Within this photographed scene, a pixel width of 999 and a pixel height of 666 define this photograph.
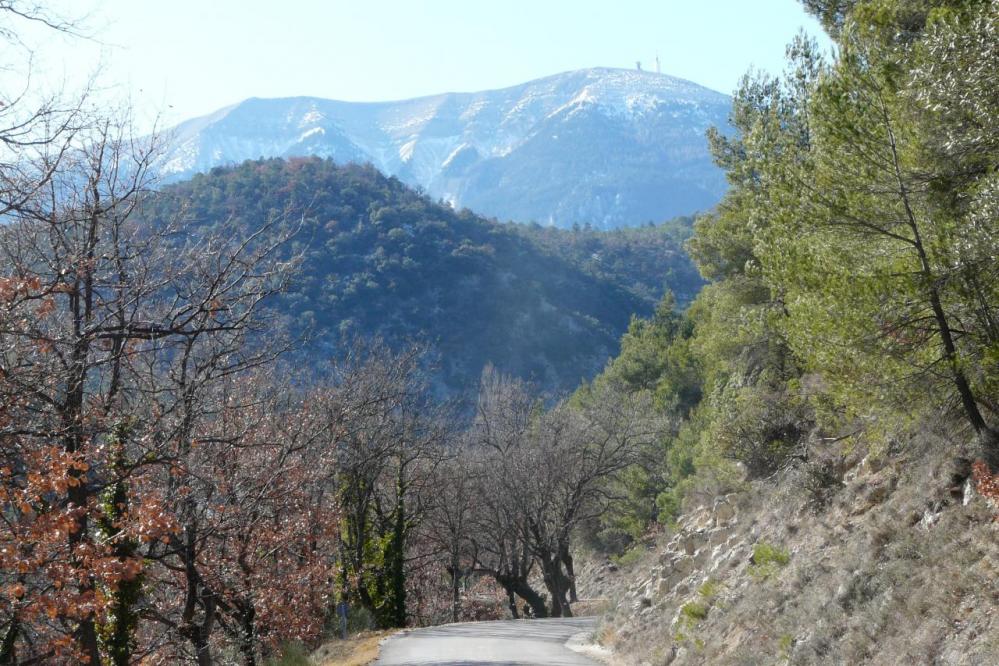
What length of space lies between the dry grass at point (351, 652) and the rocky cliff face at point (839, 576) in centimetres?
518

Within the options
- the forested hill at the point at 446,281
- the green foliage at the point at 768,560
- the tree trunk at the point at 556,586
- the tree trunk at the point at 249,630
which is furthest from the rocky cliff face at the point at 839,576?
the forested hill at the point at 446,281

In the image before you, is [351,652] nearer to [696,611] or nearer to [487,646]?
[487,646]

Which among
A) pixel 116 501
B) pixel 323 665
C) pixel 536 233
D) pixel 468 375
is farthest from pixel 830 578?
pixel 536 233

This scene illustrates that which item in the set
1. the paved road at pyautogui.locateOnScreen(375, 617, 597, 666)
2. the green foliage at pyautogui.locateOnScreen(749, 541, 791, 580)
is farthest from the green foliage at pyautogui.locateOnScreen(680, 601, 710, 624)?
the paved road at pyautogui.locateOnScreen(375, 617, 597, 666)

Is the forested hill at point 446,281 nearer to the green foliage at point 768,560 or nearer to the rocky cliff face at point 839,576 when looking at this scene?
the rocky cliff face at point 839,576

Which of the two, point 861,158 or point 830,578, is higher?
point 861,158

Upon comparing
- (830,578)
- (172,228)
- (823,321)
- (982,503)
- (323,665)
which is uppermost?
(172,228)

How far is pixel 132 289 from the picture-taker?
1075cm

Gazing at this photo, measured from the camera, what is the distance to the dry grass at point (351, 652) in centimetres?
1839

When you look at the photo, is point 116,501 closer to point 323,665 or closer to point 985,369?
point 323,665

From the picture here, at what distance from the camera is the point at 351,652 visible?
20.5 meters

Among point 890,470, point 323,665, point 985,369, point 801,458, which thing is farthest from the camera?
point 323,665

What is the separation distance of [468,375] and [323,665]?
87678 millimetres

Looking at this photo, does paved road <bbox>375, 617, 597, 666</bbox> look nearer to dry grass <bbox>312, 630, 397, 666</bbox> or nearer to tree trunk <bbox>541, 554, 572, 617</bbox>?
dry grass <bbox>312, 630, 397, 666</bbox>
